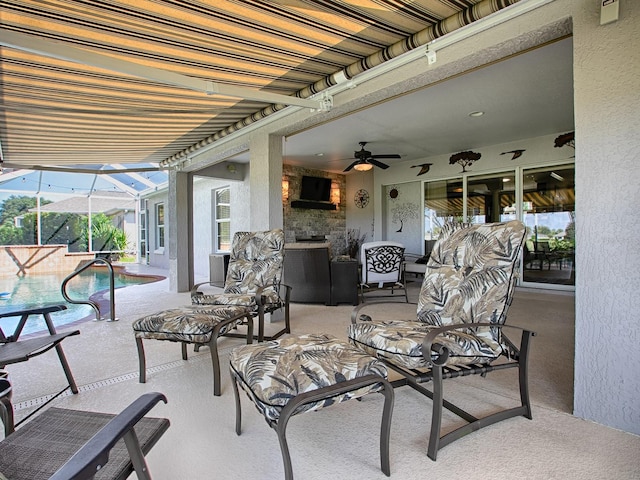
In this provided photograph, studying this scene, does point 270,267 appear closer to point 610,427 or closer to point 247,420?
point 247,420

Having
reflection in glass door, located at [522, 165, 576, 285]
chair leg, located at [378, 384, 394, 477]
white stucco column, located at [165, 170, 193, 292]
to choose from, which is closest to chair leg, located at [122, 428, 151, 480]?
chair leg, located at [378, 384, 394, 477]

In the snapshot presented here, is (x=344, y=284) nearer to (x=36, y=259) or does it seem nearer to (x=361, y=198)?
(x=361, y=198)

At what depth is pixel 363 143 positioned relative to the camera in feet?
21.6

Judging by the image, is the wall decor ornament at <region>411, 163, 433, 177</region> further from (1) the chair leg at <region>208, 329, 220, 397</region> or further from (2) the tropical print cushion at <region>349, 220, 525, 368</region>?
Answer: (1) the chair leg at <region>208, 329, 220, 397</region>

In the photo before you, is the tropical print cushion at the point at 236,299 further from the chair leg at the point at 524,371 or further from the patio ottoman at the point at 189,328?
the chair leg at the point at 524,371

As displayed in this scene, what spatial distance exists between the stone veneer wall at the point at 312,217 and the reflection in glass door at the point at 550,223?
4.39m

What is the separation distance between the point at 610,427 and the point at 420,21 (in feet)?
9.08

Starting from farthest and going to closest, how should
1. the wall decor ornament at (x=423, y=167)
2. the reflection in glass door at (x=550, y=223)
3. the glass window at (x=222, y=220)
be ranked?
1. the glass window at (x=222, y=220)
2. the wall decor ornament at (x=423, y=167)
3. the reflection in glass door at (x=550, y=223)

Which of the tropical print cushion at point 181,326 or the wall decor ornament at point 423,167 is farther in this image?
the wall decor ornament at point 423,167

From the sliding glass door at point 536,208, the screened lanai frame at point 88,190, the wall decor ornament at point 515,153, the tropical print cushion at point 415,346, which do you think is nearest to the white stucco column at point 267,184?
the tropical print cushion at point 415,346

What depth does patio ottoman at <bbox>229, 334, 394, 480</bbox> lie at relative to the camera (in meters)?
1.38

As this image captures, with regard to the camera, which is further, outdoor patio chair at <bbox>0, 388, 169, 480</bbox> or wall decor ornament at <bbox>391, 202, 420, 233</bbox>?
wall decor ornament at <bbox>391, 202, 420, 233</bbox>

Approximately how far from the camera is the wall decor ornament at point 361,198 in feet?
30.0

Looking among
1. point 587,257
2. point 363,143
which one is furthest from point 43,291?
point 587,257
